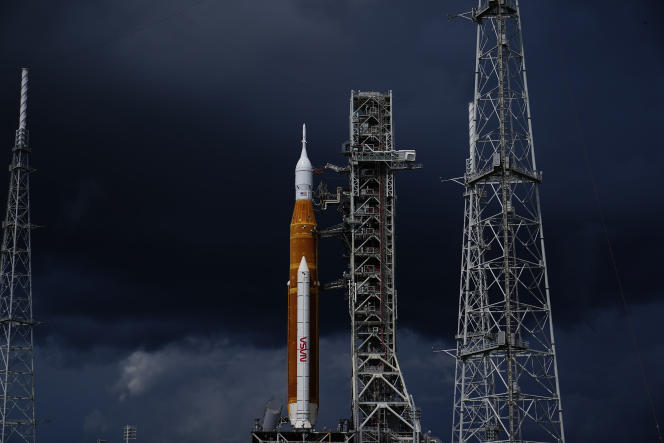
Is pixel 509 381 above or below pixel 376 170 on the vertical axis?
below

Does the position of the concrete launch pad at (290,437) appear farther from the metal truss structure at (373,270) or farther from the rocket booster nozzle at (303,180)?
the rocket booster nozzle at (303,180)

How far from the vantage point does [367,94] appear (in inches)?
4313

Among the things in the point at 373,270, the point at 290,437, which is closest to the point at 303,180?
the point at 373,270

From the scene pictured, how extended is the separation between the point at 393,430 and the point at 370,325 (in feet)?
33.4

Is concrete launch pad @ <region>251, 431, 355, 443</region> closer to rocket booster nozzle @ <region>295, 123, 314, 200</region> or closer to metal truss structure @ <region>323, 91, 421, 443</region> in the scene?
metal truss structure @ <region>323, 91, 421, 443</region>

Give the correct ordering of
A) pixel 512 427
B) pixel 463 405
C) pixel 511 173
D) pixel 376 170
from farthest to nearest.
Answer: pixel 376 170, pixel 463 405, pixel 511 173, pixel 512 427

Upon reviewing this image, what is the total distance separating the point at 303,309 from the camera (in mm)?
101188

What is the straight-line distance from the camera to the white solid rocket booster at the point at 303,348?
326 feet

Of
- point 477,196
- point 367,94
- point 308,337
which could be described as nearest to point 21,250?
point 308,337

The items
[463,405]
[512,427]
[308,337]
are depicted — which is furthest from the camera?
[308,337]

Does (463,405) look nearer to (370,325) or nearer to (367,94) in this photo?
(370,325)

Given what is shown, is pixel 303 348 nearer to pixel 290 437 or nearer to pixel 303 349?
pixel 303 349

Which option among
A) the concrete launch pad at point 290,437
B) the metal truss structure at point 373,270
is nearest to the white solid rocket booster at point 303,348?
the concrete launch pad at point 290,437

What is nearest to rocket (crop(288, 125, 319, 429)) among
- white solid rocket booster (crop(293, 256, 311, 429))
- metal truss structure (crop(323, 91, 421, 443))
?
white solid rocket booster (crop(293, 256, 311, 429))
